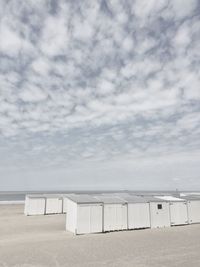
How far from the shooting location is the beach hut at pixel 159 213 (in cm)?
3156

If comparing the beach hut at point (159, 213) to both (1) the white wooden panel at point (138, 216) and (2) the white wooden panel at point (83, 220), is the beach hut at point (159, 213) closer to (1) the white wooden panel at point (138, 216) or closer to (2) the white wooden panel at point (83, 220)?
(1) the white wooden panel at point (138, 216)

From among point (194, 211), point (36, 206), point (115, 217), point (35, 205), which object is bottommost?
point (115, 217)

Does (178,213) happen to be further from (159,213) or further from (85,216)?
(85,216)

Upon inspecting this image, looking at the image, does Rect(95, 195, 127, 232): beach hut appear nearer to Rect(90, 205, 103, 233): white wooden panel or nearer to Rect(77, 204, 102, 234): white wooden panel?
Rect(90, 205, 103, 233): white wooden panel

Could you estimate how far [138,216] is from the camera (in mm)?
30641

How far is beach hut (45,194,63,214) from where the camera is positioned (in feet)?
148

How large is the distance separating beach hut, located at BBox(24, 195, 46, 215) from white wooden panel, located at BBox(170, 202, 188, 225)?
22104 mm

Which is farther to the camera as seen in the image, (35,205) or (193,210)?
(35,205)

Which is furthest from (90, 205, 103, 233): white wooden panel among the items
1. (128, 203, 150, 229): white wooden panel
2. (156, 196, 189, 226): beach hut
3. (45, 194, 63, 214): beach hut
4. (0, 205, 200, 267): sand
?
(45, 194, 63, 214): beach hut

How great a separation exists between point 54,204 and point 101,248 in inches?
1031

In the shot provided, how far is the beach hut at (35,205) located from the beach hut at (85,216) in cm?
1711

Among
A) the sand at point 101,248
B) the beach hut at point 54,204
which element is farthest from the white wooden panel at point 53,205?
the sand at point 101,248

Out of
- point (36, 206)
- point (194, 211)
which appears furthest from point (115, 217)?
point (36, 206)

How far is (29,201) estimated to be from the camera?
44.0 m
